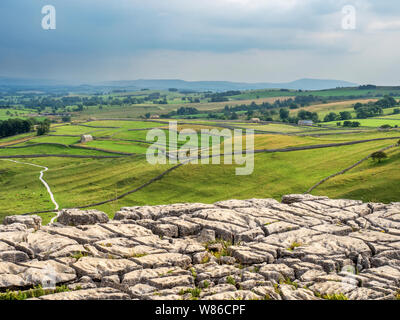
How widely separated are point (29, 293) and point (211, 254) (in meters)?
9.36

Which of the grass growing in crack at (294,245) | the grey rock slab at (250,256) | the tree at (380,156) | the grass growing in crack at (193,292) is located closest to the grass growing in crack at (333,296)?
the grey rock slab at (250,256)

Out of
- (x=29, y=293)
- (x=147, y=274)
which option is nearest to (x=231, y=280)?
(x=147, y=274)

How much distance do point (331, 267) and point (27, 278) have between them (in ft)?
48.7

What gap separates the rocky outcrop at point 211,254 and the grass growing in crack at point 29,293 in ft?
0.97

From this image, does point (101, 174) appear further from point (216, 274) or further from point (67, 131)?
point (67, 131)

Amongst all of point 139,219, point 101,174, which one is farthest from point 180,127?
point 139,219

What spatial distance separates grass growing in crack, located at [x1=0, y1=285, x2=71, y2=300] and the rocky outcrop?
0.97 ft

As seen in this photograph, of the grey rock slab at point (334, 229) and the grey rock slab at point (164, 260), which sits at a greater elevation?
the grey rock slab at point (334, 229)

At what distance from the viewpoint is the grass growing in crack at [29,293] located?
17277 millimetres

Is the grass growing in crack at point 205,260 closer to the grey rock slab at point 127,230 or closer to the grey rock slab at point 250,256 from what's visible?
the grey rock slab at point 250,256

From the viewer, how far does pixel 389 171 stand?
6825 centimetres

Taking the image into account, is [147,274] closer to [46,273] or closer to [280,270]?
[46,273]

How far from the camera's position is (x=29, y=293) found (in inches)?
694

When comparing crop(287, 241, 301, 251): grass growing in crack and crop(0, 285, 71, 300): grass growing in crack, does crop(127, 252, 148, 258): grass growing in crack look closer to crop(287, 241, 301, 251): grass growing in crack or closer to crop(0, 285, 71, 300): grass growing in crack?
crop(0, 285, 71, 300): grass growing in crack
